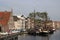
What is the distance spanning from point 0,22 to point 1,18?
3252 millimetres

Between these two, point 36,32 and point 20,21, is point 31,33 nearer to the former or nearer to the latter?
point 36,32

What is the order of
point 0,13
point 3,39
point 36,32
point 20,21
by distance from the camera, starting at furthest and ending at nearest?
point 20,21 → point 36,32 → point 0,13 → point 3,39

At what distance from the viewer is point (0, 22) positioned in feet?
260

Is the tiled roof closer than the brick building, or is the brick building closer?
the brick building

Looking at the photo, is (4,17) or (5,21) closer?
(5,21)

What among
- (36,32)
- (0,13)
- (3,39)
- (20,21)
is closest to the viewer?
(3,39)

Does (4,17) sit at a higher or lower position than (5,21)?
higher

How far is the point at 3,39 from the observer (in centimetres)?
4822

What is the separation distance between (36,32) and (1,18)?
17549 millimetres

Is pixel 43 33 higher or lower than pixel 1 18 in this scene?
lower

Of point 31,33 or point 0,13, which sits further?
point 31,33

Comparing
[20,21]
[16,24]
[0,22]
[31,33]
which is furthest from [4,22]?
[20,21]

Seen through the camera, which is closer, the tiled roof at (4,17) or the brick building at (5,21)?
the brick building at (5,21)

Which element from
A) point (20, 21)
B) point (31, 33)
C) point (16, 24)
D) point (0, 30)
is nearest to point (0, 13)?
point (0, 30)
